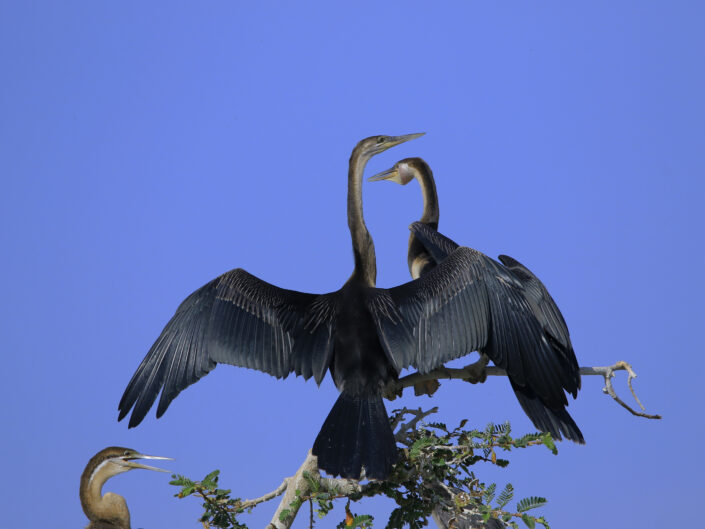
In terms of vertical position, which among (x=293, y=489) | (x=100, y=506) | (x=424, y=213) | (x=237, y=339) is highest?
(x=424, y=213)

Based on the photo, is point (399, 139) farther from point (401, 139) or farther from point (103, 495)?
point (103, 495)

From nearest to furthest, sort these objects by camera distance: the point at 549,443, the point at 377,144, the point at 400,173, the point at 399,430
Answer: the point at 549,443, the point at 399,430, the point at 377,144, the point at 400,173

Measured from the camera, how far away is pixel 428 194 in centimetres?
819

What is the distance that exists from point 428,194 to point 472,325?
11.3 ft

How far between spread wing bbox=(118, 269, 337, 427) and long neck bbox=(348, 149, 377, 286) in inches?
13.0

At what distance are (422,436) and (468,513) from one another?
1.83 ft

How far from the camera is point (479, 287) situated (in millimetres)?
4973

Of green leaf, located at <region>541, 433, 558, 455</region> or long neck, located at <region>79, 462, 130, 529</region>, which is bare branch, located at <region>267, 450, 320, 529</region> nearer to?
long neck, located at <region>79, 462, 130, 529</region>

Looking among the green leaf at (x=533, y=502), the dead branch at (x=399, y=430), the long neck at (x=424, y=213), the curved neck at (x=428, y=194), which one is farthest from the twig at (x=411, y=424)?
the curved neck at (x=428, y=194)

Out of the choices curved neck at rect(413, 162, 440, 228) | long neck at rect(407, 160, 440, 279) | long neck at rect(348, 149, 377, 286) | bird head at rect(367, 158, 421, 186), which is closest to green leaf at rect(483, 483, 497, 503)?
long neck at rect(348, 149, 377, 286)

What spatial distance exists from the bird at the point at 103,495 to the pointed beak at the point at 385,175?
4.45 metres

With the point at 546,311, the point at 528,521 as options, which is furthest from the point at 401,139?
the point at 528,521

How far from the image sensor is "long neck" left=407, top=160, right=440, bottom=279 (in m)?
7.41

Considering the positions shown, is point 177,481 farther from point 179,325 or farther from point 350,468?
point 179,325
